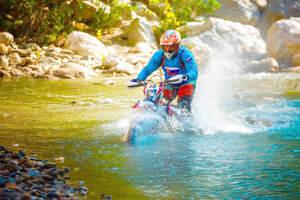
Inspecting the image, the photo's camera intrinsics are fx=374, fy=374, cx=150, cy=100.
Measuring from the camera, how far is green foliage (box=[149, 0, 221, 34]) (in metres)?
27.6

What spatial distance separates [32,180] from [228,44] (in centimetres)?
2158

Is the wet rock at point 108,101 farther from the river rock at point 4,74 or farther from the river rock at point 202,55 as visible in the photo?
the river rock at point 202,55

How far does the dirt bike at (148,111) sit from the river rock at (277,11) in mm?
25951

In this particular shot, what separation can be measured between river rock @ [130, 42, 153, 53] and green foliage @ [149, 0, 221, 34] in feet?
14.6

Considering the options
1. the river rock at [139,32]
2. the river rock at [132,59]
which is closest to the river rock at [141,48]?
the river rock at [139,32]

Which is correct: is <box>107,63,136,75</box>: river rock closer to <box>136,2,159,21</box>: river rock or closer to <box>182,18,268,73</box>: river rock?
<box>182,18,268,73</box>: river rock

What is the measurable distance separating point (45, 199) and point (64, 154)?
186cm

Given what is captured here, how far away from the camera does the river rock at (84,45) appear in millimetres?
20547

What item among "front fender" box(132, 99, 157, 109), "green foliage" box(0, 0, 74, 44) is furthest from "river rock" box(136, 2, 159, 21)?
"front fender" box(132, 99, 157, 109)

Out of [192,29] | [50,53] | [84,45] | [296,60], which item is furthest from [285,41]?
[50,53]

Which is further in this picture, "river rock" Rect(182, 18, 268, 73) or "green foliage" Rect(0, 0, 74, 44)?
"river rock" Rect(182, 18, 268, 73)

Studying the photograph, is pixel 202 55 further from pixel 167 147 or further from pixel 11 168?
pixel 11 168

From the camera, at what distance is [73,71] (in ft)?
55.9

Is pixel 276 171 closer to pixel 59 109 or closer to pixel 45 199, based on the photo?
pixel 45 199
